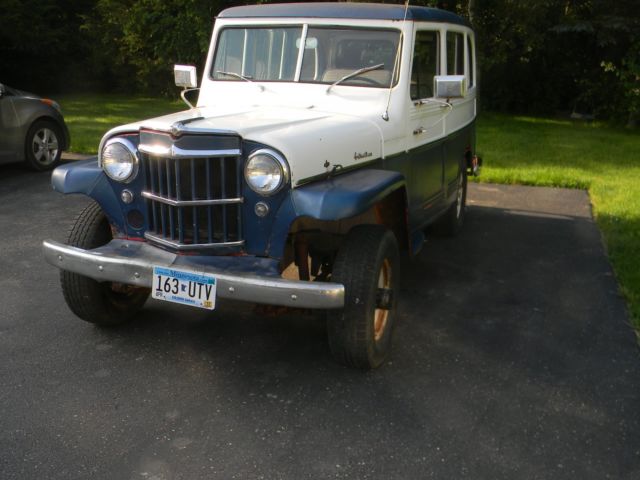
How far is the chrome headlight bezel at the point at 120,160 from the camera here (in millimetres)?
3742

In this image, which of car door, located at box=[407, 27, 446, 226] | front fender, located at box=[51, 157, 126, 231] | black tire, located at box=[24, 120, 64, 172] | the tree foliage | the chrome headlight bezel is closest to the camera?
the chrome headlight bezel

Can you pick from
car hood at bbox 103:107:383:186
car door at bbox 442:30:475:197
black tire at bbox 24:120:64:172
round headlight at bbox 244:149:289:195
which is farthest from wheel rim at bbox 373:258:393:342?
black tire at bbox 24:120:64:172

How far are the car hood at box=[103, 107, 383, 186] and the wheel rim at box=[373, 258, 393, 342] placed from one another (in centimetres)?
64

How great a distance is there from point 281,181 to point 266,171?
0.30 ft

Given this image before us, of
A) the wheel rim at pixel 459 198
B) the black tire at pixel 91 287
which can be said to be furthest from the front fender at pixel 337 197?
the wheel rim at pixel 459 198

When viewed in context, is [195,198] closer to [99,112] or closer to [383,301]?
[383,301]

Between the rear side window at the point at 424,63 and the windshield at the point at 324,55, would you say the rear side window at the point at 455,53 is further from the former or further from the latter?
the windshield at the point at 324,55

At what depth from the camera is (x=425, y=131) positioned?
5.02 m

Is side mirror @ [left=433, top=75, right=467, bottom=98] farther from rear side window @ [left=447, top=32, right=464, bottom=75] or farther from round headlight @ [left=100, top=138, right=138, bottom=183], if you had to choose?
round headlight @ [left=100, top=138, right=138, bottom=183]

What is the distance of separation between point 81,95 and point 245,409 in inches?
839

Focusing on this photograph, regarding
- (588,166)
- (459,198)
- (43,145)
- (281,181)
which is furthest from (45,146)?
Answer: (588,166)

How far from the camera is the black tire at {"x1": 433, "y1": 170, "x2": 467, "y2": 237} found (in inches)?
256

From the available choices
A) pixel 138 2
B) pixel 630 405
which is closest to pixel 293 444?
pixel 630 405

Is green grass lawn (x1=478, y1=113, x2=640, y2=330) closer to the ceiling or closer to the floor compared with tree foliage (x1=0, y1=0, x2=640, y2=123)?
closer to the floor
